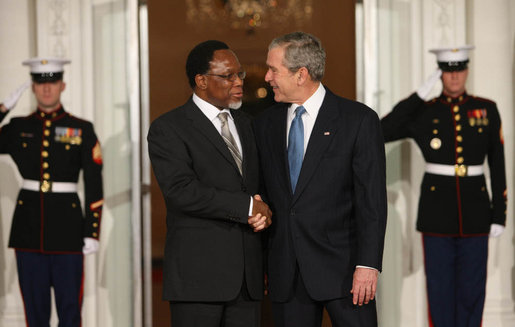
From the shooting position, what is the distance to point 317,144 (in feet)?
7.62

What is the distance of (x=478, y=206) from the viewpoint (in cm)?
377

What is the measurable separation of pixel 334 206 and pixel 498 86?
83.0 inches

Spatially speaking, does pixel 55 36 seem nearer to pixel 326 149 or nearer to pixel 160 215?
pixel 160 215

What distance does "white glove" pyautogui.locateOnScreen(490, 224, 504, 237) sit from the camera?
3756mm

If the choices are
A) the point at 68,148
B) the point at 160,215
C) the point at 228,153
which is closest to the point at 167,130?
the point at 228,153

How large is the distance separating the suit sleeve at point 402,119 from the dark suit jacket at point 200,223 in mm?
1601

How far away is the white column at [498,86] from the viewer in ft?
13.3

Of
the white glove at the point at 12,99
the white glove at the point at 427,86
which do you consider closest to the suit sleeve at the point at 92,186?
the white glove at the point at 12,99

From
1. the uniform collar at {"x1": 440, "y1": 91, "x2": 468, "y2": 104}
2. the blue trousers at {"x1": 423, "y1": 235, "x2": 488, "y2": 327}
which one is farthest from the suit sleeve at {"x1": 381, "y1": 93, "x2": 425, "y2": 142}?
the blue trousers at {"x1": 423, "y1": 235, "x2": 488, "y2": 327}

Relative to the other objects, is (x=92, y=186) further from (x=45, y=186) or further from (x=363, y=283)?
(x=363, y=283)

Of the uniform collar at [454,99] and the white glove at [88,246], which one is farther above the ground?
the uniform collar at [454,99]

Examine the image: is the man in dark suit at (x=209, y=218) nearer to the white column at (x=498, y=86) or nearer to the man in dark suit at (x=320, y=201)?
the man in dark suit at (x=320, y=201)

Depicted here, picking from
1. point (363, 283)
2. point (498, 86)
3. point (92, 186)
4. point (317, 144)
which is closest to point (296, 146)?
point (317, 144)

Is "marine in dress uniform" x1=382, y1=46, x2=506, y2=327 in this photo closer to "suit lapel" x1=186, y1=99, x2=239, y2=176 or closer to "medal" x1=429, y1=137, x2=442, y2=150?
"medal" x1=429, y1=137, x2=442, y2=150
